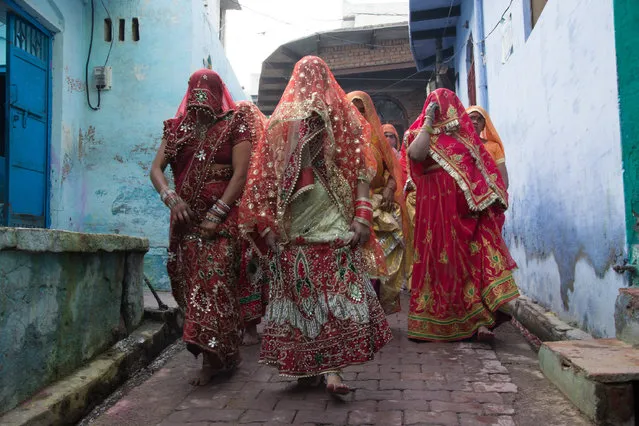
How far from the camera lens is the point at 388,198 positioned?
5.39m

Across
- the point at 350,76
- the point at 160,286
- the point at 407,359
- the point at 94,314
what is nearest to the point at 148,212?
the point at 160,286

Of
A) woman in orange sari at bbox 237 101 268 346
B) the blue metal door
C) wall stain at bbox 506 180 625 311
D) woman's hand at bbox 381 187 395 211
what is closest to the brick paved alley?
woman in orange sari at bbox 237 101 268 346

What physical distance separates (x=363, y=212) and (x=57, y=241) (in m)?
1.61

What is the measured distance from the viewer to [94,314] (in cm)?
368

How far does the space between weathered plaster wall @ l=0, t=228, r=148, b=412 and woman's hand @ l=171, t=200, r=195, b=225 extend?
1.57ft

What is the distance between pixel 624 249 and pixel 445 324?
4.95 ft

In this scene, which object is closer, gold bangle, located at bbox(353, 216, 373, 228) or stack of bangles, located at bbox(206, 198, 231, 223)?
gold bangle, located at bbox(353, 216, 373, 228)

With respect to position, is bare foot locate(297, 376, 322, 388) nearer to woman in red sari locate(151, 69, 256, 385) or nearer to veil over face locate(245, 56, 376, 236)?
woman in red sari locate(151, 69, 256, 385)

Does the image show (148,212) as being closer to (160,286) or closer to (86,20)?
(160,286)

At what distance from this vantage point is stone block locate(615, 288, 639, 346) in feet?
10.1

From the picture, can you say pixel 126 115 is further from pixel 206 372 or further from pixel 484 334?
pixel 484 334

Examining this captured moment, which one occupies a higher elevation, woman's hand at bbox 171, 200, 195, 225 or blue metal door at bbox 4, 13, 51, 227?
blue metal door at bbox 4, 13, 51, 227

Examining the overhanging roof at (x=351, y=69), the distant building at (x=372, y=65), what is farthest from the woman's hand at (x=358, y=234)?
the distant building at (x=372, y=65)

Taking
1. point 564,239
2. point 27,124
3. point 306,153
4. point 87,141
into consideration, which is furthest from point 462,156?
point 87,141
